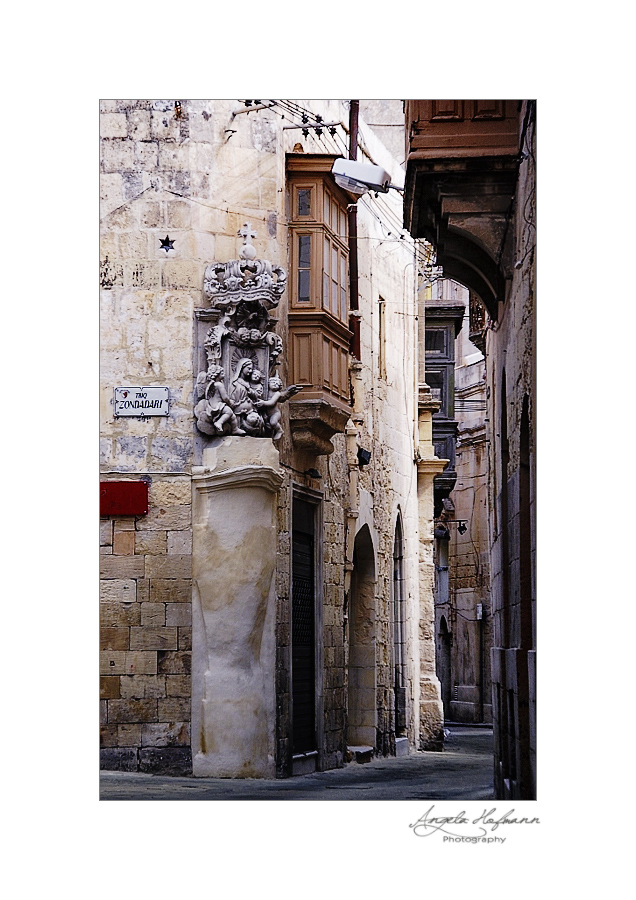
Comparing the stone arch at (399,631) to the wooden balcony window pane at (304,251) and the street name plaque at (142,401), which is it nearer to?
the wooden balcony window pane at (304,251)

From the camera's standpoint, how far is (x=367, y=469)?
15836 millimetres

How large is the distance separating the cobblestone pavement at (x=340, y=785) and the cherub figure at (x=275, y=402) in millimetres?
2654

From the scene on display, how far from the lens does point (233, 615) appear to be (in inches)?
430

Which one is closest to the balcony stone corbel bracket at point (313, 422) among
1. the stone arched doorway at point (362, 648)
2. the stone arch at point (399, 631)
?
the stone arched doorway at point (362, 648)

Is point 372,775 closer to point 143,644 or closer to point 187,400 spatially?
point 143,644

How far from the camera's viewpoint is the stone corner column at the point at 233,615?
10.7 m

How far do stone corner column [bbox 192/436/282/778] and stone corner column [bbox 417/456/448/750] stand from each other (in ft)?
24.5

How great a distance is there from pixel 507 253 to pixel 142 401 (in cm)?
290

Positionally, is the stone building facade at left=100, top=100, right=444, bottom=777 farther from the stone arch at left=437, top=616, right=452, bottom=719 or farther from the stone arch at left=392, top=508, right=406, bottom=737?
the stone arch at left=437, top=616, right=452, bottom=719

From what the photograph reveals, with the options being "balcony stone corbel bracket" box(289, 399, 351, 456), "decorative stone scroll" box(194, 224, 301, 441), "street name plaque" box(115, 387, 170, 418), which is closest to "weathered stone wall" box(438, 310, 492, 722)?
"balcony stone corbel bracket" box(289, 399, 351, 456)

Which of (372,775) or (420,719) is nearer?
(372,775)

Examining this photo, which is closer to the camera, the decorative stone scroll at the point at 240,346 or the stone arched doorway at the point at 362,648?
the decorative stone scroll at the point at 240,346

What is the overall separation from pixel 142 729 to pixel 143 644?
61 centimetres
